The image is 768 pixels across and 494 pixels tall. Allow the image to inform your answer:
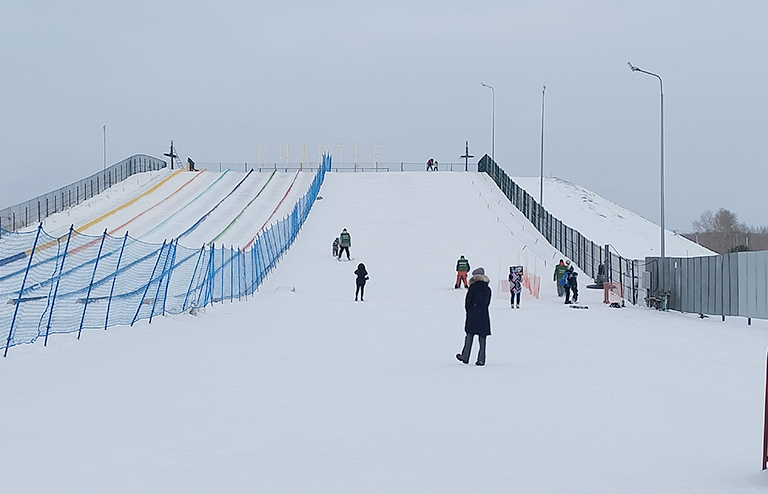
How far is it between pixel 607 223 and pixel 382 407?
5258cm

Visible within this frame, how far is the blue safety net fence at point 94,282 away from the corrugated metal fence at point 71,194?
569 inches

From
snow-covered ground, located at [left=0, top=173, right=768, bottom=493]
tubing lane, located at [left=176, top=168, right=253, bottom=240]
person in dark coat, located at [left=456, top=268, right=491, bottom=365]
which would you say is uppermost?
tubing lane, located at [left=176, top=168, right=253, bottom=240]

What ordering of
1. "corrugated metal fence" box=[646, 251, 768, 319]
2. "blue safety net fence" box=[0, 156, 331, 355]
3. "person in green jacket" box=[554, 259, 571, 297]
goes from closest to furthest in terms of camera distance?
1. "blue safety net fence" box=[0, 156, 331, 355]
2. "corrugated metal fence" box=[646, 251, 768, 319]
3. "person in green jacket" box=[554, 259, 571, 297]

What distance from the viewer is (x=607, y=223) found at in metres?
59.6

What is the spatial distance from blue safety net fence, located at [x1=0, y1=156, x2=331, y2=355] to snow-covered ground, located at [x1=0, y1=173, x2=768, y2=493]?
444 millimetres

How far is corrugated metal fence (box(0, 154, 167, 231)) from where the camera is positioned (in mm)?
43438

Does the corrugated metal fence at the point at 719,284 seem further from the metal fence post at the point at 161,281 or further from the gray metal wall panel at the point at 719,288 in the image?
the metal fence post at the point at 161,281

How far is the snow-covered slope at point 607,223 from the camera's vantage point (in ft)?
169

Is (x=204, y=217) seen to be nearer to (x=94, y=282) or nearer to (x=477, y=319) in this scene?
(x=94, y=282)

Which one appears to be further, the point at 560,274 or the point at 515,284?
the point at 560,274

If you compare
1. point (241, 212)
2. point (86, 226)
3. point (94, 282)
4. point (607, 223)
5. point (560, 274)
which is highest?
point (607, 223)

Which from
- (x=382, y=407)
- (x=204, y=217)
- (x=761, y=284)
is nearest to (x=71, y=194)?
(x=204, y=217)

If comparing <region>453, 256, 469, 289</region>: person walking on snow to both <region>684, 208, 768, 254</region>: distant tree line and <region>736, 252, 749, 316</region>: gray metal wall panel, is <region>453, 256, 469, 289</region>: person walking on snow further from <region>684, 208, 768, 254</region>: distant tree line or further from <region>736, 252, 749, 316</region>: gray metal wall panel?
<region>684, 208, 768, 254</region>: distant tree line

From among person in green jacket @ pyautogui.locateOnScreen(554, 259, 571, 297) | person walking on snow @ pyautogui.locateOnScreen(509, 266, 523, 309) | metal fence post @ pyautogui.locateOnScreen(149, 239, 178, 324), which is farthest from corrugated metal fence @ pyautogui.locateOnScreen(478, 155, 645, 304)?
metal fence post @ pyautogui.locateOnScreen(149, 239, 178, 324)
